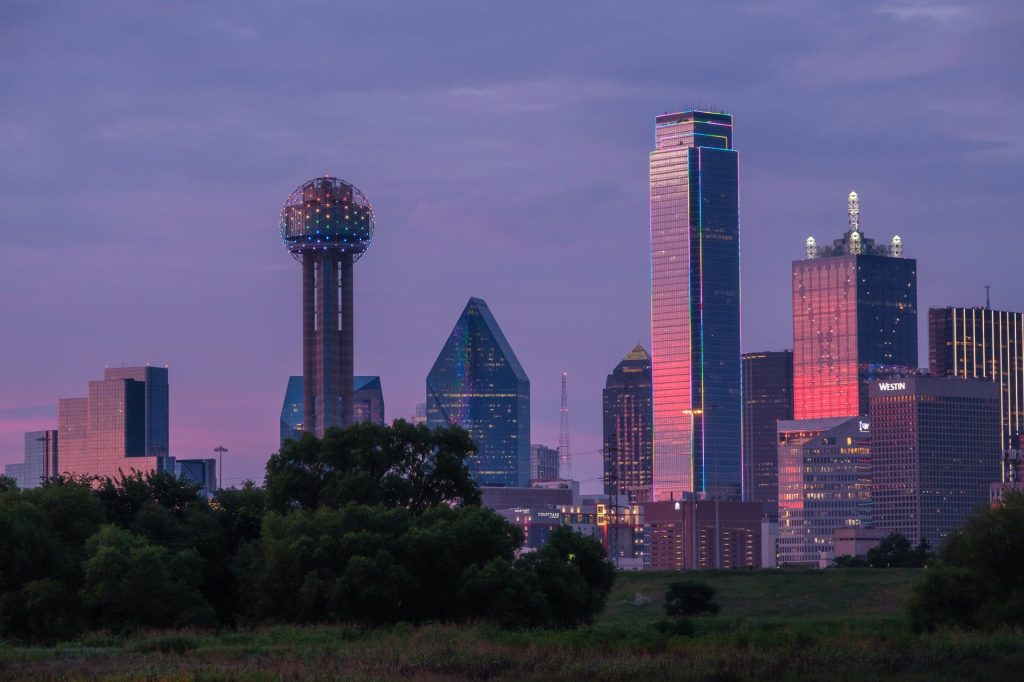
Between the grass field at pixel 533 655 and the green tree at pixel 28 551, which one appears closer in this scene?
the grass field at pixel 533 655

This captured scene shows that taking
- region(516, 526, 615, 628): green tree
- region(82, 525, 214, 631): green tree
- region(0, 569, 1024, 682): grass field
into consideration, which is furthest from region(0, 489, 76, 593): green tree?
region(516, 526, 615, 628): green tree

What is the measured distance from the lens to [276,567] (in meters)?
97.8

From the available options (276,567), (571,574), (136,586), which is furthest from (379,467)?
(136,586)

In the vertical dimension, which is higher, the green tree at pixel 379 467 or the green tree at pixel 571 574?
the green tree at pixel 379 467

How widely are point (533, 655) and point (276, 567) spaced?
22.4 m

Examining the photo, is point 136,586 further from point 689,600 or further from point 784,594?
point 784,594

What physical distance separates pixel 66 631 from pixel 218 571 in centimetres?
1387

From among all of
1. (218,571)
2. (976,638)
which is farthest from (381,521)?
(976,638)

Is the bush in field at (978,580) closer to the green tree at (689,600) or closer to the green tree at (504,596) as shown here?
the green tree at (504,596)

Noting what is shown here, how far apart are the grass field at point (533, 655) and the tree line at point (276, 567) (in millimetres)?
4537

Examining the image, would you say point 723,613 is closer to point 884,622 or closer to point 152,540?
point 884,622

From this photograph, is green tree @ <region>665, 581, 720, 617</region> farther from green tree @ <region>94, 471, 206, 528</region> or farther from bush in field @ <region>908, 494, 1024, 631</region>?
green tree @ <region>94, 471, 206, 528</region>

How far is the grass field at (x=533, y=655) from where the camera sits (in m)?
74.1

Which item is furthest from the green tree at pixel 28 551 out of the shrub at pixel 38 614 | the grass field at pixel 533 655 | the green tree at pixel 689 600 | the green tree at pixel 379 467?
the green tree at pixel 689 600
